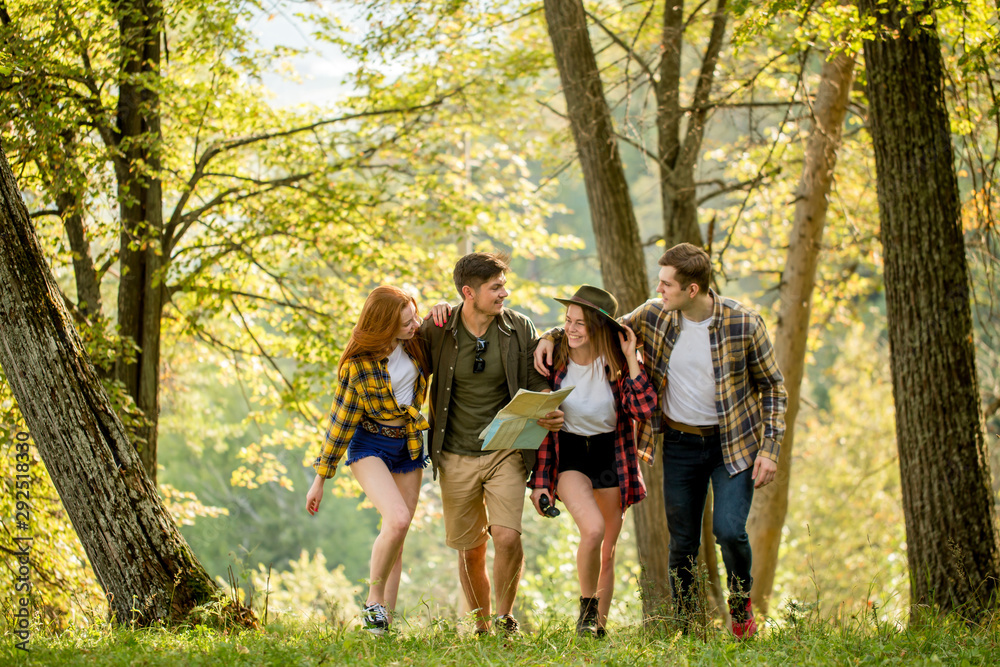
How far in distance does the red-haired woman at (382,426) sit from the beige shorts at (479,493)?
202 millimetres

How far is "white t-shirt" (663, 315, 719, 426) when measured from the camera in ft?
14.4

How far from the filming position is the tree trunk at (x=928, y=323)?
15.7 ft

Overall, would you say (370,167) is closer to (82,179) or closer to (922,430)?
(82,179)

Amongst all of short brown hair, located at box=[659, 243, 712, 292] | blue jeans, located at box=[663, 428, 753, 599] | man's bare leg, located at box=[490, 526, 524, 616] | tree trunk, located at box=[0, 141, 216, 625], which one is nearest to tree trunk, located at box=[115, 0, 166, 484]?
tree trunk, located at box=[0, 141, 216, 625]

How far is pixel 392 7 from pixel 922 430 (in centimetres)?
684

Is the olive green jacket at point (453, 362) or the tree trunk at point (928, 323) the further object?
the tree trunk at point (928, 323)

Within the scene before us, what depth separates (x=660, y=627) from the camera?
398 centimetres

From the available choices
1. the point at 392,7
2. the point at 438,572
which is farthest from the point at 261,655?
the point at 438,572

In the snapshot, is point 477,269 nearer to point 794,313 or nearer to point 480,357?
point 480,357

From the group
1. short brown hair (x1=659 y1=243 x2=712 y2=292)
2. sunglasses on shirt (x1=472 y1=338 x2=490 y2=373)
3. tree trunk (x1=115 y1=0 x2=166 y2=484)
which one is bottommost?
sunglasses on shirt (x1=472 y1=338 x2=490 y2=373)

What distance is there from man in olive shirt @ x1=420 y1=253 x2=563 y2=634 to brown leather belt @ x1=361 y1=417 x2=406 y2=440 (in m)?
0.22

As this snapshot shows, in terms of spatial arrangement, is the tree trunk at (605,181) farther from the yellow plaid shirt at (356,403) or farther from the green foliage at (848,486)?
the green foliage at (848,486)

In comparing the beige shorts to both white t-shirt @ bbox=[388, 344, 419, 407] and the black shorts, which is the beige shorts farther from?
white t-shirt @ bbox=[388, 344, 419, 407]

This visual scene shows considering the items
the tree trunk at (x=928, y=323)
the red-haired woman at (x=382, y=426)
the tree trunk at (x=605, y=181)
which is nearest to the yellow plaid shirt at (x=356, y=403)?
the red-haired woman at (x=382, y=426)
